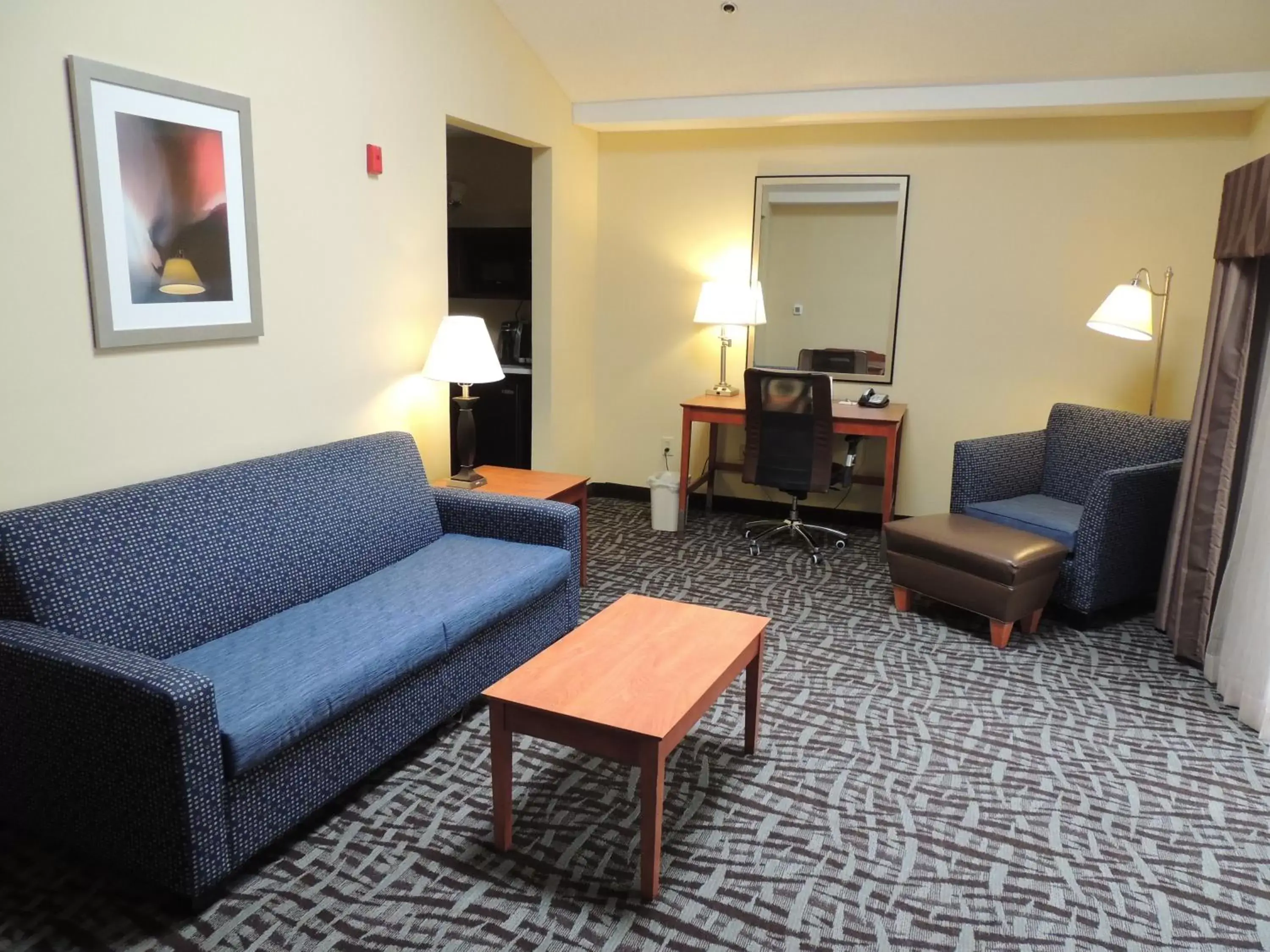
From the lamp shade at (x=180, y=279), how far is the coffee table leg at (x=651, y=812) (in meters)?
1.85

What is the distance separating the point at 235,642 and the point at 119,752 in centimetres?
53

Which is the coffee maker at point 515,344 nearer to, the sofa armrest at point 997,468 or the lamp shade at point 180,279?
the sofa armrest at point 997,468

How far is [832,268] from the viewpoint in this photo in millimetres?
4867

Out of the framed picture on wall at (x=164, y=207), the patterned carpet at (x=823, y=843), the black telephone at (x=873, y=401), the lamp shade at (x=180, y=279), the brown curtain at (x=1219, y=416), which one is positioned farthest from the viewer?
the black telephone at (x=873, y=401)

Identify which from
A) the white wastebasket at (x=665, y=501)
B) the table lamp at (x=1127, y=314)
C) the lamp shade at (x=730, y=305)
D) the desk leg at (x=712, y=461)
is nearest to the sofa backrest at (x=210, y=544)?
the white wastebasket at (x=665, y=501)

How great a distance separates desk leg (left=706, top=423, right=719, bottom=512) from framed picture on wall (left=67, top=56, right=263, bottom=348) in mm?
2881

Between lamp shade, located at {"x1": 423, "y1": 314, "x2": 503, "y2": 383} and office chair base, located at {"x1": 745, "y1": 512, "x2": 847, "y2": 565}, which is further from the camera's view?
office chair base, located at {"x1": 745, "y1": 512, "x2": 847, "y2": 565}

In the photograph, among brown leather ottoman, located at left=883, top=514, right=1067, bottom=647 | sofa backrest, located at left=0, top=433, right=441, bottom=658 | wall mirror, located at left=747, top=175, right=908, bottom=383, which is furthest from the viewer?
wall mirror, located at left=747, top=175, right=908, bottom=383

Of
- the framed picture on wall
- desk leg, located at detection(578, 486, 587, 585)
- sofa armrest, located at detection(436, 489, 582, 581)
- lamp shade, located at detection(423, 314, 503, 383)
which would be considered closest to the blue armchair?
desk leg, located at detection(578, 486, 587, 585)

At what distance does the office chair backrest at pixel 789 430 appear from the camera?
427 cm

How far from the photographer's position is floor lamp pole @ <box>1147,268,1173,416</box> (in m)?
4.26

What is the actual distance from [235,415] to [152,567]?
70 centimetres

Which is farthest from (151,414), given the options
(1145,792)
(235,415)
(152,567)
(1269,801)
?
(1269,801)

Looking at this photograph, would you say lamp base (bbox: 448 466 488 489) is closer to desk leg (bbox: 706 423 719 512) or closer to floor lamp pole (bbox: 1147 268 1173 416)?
desk leg (bbox: 706 423 719 512)
